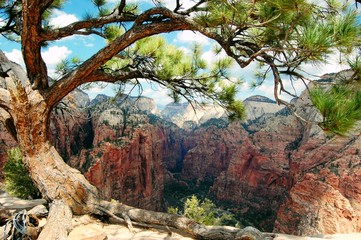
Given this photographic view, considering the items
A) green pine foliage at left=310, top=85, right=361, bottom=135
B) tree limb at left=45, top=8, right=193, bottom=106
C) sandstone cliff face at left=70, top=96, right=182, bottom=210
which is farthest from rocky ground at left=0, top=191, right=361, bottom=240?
sandstone cliff face at left=70, top=96, right=182, bottom=210

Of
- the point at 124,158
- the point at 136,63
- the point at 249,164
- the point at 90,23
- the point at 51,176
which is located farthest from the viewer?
the point at 249,164

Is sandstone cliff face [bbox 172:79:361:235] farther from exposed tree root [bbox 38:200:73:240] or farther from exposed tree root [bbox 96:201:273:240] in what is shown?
exposed tree root [bbox 38:200:73:240]

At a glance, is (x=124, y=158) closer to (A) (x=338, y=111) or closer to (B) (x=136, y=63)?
(B) (x=136, y=63)

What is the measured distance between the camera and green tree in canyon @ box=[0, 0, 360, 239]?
225cm

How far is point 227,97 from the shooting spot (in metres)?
4.02

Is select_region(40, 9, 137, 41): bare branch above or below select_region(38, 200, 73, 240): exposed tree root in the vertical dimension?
above

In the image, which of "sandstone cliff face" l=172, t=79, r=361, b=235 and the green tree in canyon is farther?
"sandstone cliff face" l=172, t=79, r=361, b=235

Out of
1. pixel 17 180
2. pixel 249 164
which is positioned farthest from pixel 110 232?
pixel 249 164

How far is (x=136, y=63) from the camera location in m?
4.04

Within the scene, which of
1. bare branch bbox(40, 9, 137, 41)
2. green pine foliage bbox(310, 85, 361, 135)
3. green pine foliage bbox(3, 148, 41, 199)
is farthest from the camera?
green pine foliage bbox(3, 148, 41, 199)

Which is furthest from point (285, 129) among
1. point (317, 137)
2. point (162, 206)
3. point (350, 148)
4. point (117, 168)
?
point (117, 168)

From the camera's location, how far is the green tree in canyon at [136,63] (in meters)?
2.25

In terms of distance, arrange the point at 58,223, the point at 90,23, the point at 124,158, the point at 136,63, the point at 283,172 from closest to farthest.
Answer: the point at 58,223 → the point at 90,23 → the point at 136,63 → the point at 124,158 → the point at 283,172

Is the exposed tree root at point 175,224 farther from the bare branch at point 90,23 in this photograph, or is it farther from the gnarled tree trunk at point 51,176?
the bare branch at point 90,23
